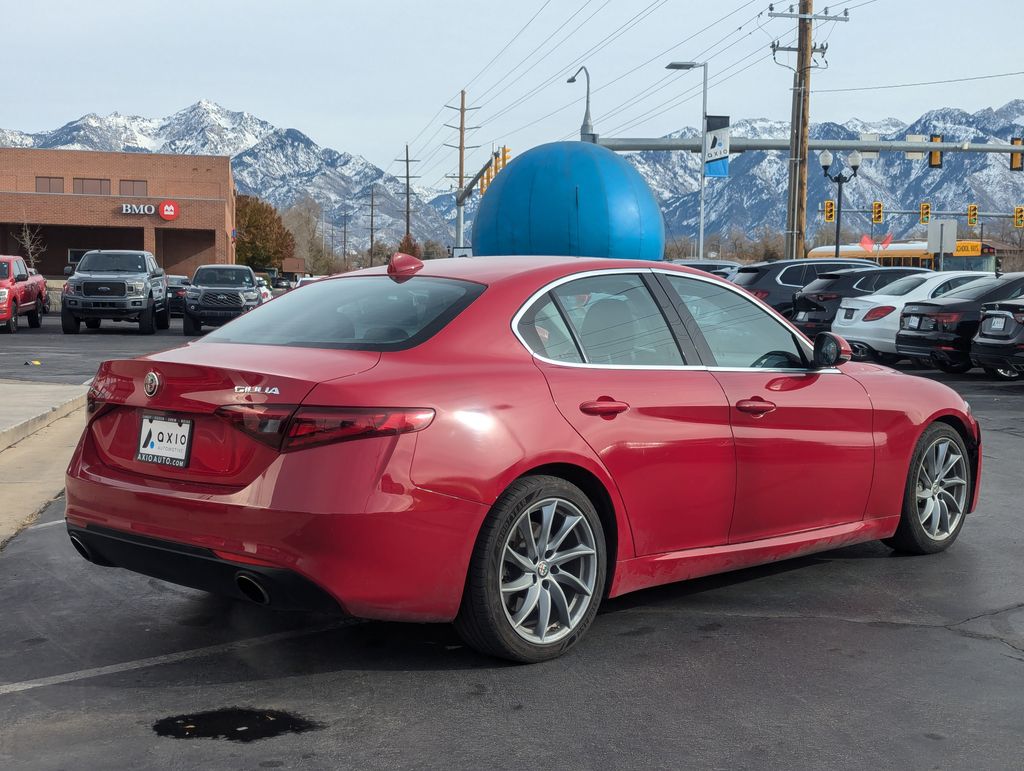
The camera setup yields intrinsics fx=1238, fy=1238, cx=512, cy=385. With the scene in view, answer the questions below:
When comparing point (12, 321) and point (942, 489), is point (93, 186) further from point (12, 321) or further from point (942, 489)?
point (942, 489)

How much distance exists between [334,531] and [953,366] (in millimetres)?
16152

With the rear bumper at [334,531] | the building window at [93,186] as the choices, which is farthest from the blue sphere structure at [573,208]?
the building window at [93,186]

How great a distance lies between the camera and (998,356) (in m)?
16.0

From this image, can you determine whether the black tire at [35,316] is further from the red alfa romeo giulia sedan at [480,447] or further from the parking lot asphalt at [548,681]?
the red alfa romeo giulia sedan at [480,447]

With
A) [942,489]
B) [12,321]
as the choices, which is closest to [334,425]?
[942,489]

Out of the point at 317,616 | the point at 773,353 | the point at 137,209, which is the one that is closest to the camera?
Answer: the point at 317,616

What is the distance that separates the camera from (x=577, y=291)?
201 inches

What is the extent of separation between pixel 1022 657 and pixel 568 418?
6.55 feet

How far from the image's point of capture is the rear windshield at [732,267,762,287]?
2489cm

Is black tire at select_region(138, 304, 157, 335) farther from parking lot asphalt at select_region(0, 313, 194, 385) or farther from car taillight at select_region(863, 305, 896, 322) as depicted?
car taillight at select_region(863, 305, 896, 322)

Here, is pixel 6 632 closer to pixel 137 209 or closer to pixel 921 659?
pixel 921 659

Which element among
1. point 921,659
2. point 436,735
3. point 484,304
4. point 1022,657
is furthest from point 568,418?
point 1022,657

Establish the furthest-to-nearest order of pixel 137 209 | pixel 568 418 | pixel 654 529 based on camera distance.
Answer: pixel 137 209 < pixel 654 529 < pixel 568 418

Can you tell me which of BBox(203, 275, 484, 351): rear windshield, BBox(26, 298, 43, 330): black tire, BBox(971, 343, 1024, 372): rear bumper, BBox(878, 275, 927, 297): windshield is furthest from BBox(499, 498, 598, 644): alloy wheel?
BBox(26, 298, 43, 330): black tire
